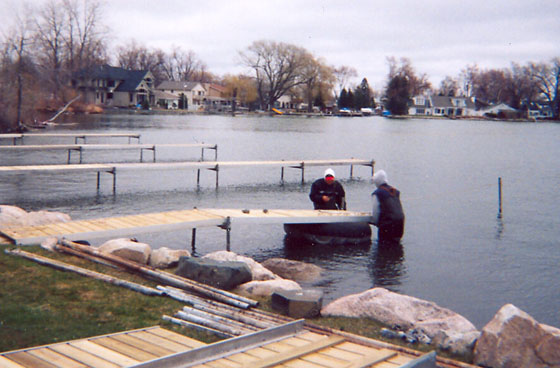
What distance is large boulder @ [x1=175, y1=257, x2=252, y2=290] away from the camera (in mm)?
7633

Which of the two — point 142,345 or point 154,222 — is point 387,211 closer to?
point 154,222

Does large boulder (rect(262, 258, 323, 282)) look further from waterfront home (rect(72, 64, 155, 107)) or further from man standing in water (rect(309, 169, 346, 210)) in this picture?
waterfront home (rect(72, 64, 155, 107))

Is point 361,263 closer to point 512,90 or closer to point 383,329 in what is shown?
point 383,329

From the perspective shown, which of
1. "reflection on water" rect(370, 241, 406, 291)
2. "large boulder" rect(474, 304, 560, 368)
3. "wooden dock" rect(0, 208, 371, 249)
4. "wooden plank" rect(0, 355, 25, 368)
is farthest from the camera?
"reflection on water" rect(370, 241, 406, 291)

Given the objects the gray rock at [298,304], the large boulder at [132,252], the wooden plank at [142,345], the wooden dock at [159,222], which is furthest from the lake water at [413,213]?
the wooden plank at [142,345]

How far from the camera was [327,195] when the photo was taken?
542 inches

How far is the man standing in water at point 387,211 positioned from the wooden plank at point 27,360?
362 inches

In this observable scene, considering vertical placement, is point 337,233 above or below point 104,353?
below

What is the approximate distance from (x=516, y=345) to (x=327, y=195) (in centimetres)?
845

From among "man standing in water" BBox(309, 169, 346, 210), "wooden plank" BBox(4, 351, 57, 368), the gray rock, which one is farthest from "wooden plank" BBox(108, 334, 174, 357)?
"man standing in water" BBox(309, 169, 346, 210)

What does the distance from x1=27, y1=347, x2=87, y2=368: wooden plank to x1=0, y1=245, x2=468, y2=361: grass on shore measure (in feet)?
1.35

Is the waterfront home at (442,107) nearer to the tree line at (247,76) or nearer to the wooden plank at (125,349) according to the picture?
the tree line at (247,76)

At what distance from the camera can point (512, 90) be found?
135 m

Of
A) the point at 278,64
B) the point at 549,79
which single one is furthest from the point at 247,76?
the point at 549,79
